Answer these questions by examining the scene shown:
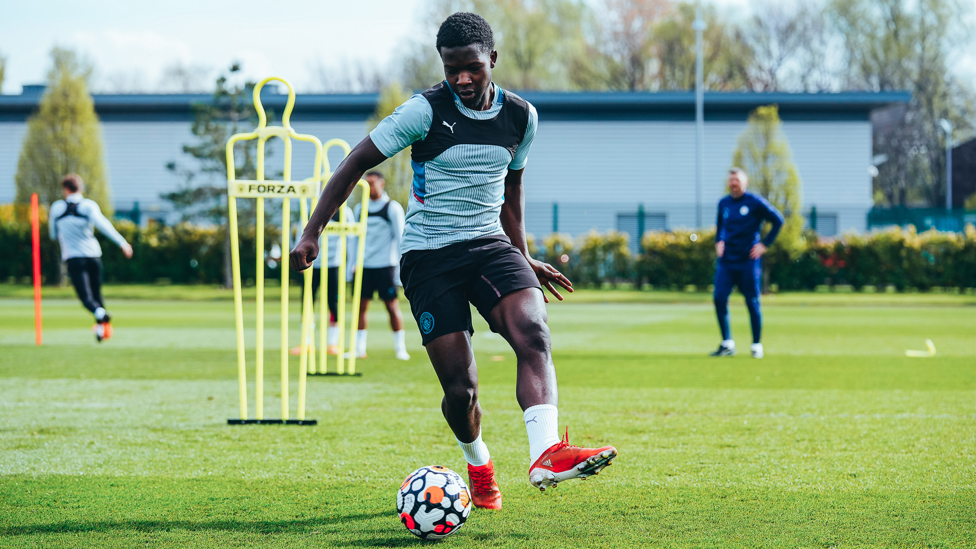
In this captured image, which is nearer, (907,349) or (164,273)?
(907,349)

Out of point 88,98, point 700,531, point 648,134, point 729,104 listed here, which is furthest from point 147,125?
point 700,531

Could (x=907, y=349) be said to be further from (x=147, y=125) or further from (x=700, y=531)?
(x=147, y=125)

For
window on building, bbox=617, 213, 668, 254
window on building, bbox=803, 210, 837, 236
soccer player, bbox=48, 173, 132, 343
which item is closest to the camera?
soccer player, bbox=48, 173, 132, 343

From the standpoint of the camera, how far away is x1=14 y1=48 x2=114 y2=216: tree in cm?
3086

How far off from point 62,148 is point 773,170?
79.2 ft

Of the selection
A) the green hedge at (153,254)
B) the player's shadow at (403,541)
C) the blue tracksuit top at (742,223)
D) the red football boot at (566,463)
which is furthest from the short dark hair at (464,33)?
the green hedge at (153,254)

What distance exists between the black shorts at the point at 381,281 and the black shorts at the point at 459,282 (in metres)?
6.88

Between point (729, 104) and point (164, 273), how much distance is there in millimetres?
22018

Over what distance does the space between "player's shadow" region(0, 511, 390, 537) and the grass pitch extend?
2 centimetres

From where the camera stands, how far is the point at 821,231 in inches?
1288

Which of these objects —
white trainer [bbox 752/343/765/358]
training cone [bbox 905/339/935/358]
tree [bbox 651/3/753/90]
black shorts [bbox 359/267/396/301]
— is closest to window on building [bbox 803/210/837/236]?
tree [bbox 651/3/753/90]

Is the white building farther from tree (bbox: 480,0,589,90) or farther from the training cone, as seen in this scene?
the training cone

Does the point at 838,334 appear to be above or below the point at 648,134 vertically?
below

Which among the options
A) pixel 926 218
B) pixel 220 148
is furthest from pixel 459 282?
pixel 926 218
